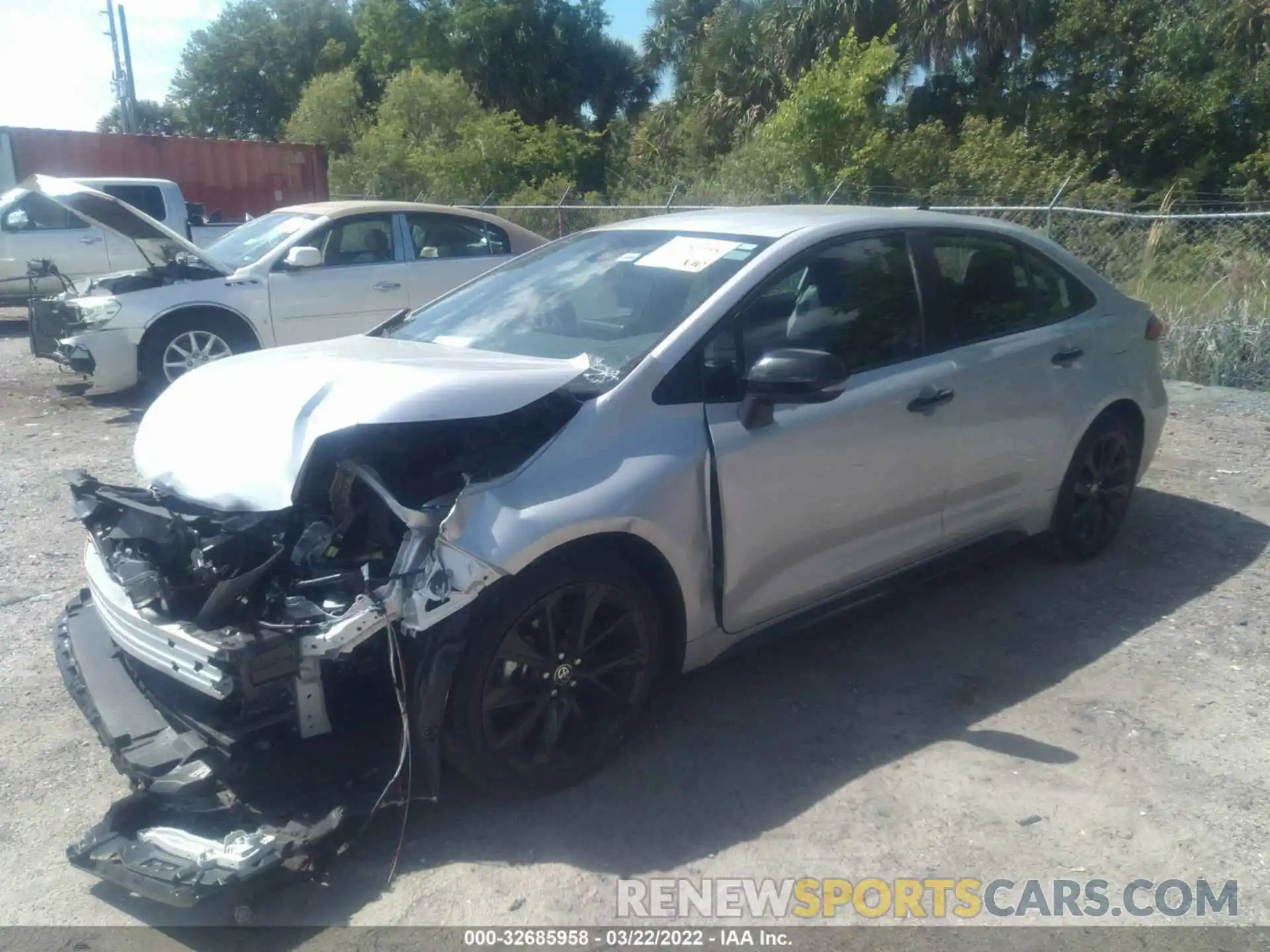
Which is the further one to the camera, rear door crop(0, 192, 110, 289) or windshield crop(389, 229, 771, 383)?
rear door crop(0, 192, 110, 289)

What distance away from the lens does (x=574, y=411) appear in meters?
3.48

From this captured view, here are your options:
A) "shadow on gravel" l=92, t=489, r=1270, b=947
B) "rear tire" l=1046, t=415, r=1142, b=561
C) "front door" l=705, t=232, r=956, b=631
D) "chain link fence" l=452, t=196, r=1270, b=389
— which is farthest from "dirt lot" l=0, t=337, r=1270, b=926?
"chain link fence" l=452, t=196, r=1270, b=389

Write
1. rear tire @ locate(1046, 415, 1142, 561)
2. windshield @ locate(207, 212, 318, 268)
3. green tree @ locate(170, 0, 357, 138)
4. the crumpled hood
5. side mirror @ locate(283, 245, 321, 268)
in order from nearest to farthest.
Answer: the crumpled hood → rear tire @ locate(1046, 415, 1142, 561) → side mirror @ locate(283, 245, 321, 268) → windshield @ locate(207, 212, 318, 268) → green tree @ locate(170, 0, 357, 138)

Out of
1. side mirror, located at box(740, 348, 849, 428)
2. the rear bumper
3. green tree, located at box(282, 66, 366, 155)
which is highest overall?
green tree, located at box(282, 66, 366, 155)

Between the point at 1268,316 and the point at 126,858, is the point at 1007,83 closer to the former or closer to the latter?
the point at 1268,316

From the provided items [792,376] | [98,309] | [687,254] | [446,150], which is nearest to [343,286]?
[98,309]

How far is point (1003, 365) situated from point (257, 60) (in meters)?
47.5

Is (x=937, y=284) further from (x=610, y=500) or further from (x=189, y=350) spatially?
(x=189, y=350)

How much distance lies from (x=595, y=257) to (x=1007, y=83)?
24473mm

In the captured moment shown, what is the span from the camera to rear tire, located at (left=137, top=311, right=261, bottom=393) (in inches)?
351

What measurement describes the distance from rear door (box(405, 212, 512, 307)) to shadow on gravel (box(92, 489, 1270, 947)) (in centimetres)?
601

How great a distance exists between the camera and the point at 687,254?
13.6 ft

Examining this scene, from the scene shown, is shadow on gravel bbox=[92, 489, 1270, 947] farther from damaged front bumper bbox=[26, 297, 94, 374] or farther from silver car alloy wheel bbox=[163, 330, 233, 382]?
damaged front bumper bbox=[26, 297, 94, 374]

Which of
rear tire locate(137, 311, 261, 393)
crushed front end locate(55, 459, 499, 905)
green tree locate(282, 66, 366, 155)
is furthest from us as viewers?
green tree locate(282, 66, 366, 155)
